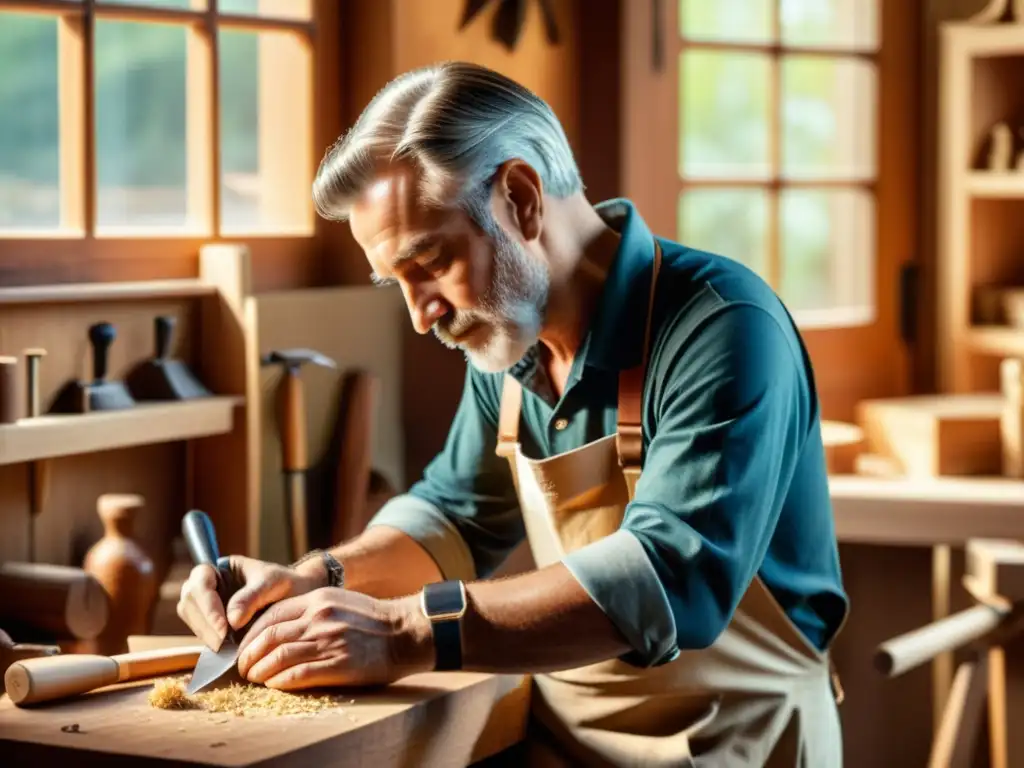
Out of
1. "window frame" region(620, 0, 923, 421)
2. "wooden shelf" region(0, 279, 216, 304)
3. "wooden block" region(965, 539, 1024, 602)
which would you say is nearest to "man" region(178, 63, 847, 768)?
"wooden shelf" region(0, 279, 216, 304)

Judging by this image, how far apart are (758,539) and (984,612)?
1.24 meters

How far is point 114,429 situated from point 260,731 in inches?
37.4

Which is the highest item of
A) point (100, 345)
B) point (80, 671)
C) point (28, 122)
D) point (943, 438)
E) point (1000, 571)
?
point (28, 122)

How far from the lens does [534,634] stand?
1.55 meters

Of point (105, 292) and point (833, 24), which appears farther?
point (833, 24)

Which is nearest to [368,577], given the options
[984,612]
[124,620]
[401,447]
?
[124,620]

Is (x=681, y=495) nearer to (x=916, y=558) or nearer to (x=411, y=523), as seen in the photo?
(x=411, y=523)

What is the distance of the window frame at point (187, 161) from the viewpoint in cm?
241

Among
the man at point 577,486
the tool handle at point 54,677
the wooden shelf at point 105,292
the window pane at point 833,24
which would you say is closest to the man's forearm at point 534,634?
the man at point 577,486

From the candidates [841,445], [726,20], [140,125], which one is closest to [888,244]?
[841,445]

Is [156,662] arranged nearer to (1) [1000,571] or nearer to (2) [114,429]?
(2) [114,429]

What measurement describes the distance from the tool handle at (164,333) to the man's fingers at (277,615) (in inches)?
34.6

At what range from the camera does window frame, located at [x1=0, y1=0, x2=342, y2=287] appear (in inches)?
94.8

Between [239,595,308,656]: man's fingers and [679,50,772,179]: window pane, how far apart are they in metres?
1.85
